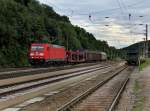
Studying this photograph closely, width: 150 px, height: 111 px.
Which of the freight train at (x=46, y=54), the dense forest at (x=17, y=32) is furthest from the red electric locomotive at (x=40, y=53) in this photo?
the dense forest at (x=17, y=32)

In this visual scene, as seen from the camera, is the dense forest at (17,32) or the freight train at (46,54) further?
the dense forest at (17,32)

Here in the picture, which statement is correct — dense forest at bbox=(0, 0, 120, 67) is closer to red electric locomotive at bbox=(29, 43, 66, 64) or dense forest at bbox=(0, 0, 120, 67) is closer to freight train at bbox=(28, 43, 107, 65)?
red electric locomotive at bbox=(29, 43, 66, 64)

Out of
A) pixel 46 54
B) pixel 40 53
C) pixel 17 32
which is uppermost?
pixel 17 32

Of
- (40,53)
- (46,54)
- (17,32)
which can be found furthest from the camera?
(17,32)

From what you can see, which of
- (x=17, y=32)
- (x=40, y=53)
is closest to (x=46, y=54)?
(x=40, y=53)

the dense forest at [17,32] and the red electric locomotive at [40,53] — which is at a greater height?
the dense forest at [17,32]

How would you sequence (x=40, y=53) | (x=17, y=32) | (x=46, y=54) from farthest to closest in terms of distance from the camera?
(x=17, y=32) → (x=46, y=54) → (x=40, y=53)

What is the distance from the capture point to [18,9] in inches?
3314

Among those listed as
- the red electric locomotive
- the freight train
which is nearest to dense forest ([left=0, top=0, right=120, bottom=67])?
the red electric locomotive

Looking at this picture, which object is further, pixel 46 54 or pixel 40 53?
pixel 46 54

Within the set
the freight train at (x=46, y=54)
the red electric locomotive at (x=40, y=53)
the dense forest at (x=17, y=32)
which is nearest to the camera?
the red electric locomotive at (x=40, y=53)

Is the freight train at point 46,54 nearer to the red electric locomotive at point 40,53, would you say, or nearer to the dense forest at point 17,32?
the red electric locomotive at point 40,53

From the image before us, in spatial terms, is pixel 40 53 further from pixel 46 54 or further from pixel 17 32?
pixel 17 32

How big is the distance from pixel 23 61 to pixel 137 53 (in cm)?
2445
